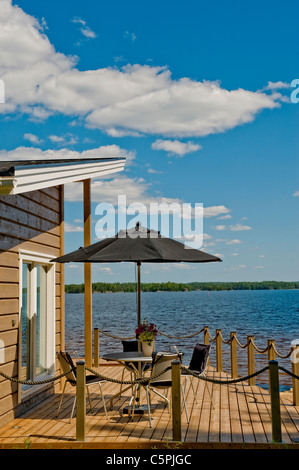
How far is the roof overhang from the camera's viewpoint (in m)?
4.29

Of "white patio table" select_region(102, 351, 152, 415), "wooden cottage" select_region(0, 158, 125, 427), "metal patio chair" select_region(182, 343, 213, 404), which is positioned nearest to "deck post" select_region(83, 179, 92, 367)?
"wooden cottage" select_region(0, 158, 125, 427)

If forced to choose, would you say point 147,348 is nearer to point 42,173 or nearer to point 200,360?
point 200,360

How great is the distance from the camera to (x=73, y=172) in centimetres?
650

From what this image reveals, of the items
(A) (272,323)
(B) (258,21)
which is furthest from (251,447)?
(A) (272,323)

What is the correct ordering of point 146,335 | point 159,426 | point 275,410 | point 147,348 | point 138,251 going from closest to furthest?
point 275,410 → point 159,426 → point 138,251 → point 146,335 → point 147,348

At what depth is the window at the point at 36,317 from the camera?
7.28 meters

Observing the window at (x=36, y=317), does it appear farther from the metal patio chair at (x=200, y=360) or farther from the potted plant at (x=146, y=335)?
the metal patio chair at (x=200, y=360)

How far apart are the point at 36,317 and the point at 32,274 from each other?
0.73 metres

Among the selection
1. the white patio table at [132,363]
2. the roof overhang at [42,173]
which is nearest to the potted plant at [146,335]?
the white patio table at [132,363]

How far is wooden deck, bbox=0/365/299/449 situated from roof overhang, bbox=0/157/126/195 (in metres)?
2.72

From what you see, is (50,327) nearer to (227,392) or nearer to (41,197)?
(41,197)

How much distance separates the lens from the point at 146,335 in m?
6.82

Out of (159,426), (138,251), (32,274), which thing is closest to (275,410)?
(159,426)

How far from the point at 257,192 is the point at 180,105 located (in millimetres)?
37220
